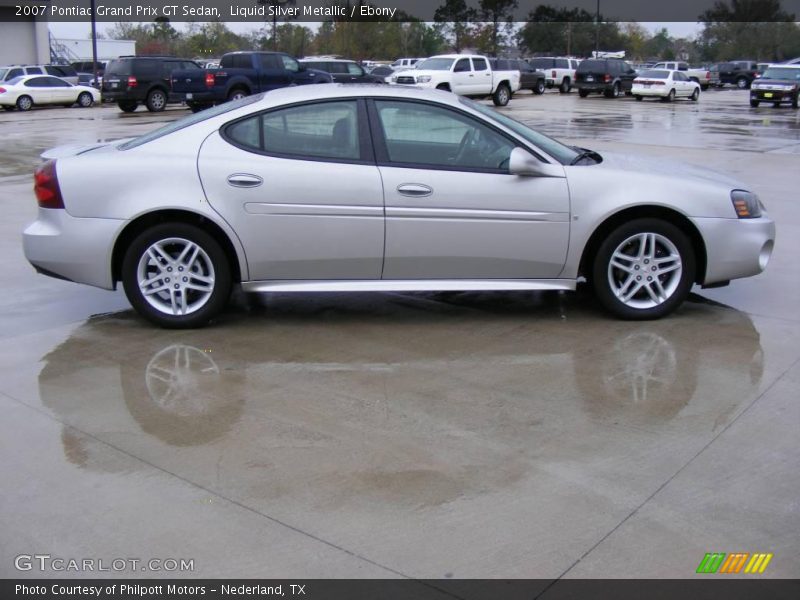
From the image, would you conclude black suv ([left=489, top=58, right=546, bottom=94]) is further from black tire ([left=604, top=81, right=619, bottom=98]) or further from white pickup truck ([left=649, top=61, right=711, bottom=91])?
white pickup truck ([left=649, top=61, right=711, bottom=91])

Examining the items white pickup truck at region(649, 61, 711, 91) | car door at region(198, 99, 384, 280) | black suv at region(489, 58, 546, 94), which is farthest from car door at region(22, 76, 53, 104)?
white pickup truck at region(649, 61, 711, 91)

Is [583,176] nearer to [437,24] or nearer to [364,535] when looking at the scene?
[364,535]

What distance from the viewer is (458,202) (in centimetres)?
608

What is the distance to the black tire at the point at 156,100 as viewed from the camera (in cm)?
3118

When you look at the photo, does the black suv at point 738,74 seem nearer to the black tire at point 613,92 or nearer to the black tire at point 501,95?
the black tire at point 613,92

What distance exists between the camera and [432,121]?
20.6 ft

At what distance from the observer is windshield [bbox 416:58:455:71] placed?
33562 mm

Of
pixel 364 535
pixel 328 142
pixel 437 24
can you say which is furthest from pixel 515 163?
pixel 437 24

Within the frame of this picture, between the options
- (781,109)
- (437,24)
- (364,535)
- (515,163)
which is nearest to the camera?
(364,535)

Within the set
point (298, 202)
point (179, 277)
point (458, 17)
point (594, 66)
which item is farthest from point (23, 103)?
point (458, 17)

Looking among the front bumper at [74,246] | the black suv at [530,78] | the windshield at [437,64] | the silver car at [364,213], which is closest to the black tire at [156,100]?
the windshield at [437,64]

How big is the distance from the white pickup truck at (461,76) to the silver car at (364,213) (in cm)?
2644
